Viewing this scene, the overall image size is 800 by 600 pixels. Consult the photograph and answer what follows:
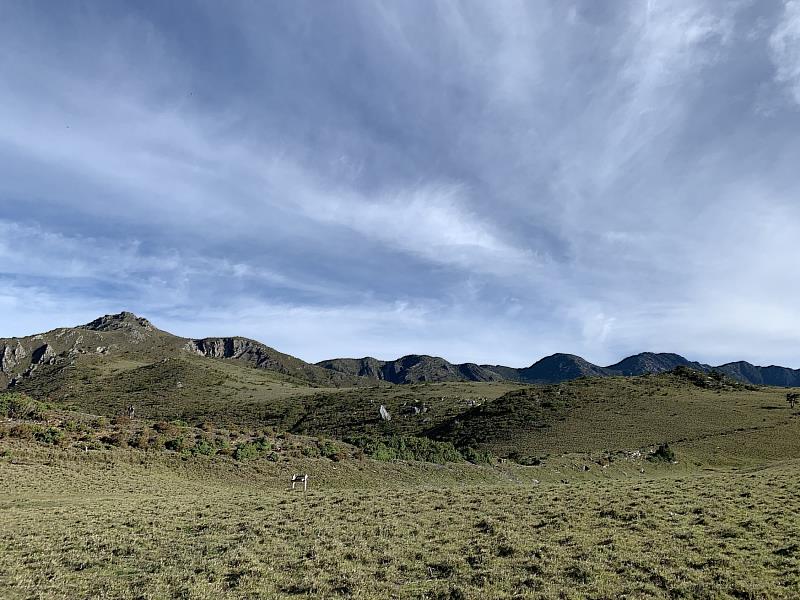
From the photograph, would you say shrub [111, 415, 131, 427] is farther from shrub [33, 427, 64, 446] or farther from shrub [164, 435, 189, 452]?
shrub [164, 435, 189, 452]

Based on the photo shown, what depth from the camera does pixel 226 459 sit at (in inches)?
1415

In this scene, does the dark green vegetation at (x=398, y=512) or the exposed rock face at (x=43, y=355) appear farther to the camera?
the exposed rock face at (x=43, y=355)

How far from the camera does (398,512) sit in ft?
66.4

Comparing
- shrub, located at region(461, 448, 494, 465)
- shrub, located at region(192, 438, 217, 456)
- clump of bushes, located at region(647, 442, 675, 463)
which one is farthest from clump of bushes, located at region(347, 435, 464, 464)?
clump of bushes, located at region(647, 442, 675, 463)

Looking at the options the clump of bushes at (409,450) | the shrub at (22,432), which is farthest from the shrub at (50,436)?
the clump of bushes at (409,450)

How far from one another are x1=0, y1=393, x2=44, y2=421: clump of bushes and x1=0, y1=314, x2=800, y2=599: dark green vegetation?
40 centimetres

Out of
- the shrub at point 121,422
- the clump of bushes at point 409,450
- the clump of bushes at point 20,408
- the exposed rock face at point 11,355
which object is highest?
the exposed rock face at point 11,355

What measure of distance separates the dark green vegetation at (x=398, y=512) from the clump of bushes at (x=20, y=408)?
1.30 ft

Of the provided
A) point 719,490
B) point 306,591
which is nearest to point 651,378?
point 719,490

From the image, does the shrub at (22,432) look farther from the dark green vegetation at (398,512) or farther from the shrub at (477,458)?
the shrub at (477,458)

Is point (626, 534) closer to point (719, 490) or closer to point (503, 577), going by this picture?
point (503, 577)

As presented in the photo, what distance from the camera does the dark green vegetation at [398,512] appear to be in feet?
36.7

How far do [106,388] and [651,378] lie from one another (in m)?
127

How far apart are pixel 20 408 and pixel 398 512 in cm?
4431
